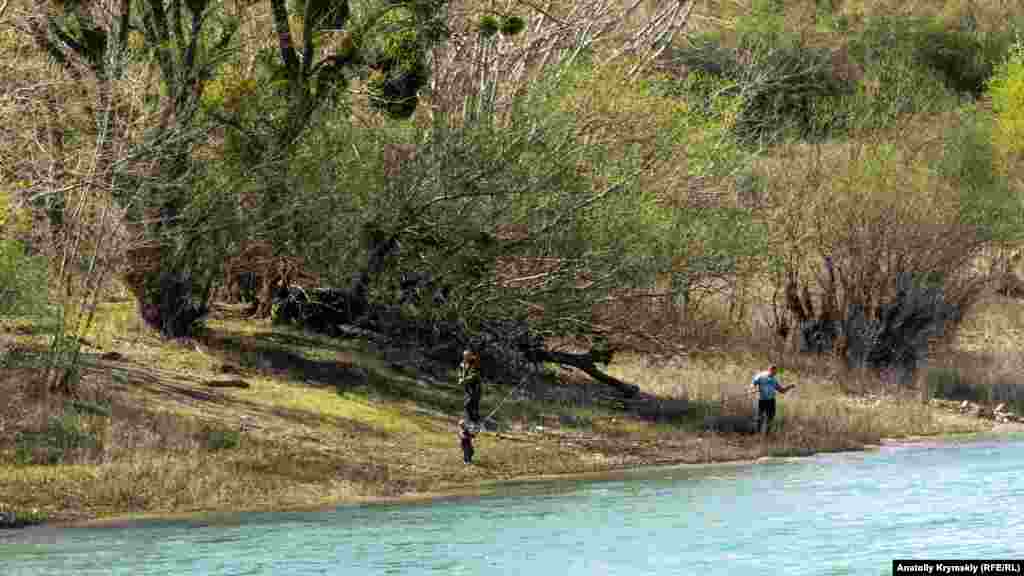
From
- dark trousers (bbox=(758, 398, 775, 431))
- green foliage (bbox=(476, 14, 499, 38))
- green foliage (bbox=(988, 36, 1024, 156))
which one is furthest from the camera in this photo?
green foliage (bbox=(988, 36, 1024, 156))

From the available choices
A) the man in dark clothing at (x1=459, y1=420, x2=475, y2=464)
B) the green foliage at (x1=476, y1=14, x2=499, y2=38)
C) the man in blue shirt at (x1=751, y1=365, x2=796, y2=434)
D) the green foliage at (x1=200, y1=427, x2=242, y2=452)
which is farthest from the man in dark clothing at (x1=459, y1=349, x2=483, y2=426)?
the man in blue shirt at (x1=751, y1=365, x2=796, y2=434)

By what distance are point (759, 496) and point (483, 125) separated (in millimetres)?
9691

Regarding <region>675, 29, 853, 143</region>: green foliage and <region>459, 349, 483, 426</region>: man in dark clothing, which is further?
<region>675, 29, 853, 143</region>: green foliage

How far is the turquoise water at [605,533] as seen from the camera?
73.2ft

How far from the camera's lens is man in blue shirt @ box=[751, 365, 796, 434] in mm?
37094

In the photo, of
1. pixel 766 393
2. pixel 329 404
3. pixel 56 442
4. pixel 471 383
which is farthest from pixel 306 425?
pixel 766 393

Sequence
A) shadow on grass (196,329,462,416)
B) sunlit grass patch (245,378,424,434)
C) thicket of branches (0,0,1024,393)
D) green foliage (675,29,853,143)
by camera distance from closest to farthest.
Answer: thicket of branches (0,0,1024,393) → sunlit grass patch (245,378,424,434) → shadow on grass (196,329,462,416) → green foliage (675,29,853,143)

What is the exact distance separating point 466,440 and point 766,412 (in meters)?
7.92

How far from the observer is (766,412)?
37594 mm

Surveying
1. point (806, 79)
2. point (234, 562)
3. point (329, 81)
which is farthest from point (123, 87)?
point (806, 79)

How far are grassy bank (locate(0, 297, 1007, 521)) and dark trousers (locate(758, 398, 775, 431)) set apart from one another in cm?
43

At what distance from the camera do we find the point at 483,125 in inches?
1400

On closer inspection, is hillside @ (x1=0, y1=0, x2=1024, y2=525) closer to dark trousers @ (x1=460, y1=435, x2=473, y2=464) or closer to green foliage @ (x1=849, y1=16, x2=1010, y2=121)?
dark trousers @ (x1=460, y1=435, x2=473, y2=464)

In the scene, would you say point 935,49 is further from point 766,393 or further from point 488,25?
point 488,25
